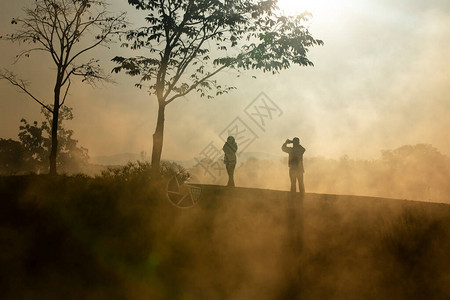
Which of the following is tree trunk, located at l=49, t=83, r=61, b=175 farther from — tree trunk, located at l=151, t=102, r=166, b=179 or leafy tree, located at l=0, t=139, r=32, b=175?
leafy tree, located at l=0, t=139, r=32, b=175

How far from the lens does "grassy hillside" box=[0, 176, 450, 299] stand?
8.29 metres

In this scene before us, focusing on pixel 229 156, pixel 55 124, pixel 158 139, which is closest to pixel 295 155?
pixel 229 156

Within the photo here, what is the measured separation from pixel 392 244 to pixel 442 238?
1499 millimetres

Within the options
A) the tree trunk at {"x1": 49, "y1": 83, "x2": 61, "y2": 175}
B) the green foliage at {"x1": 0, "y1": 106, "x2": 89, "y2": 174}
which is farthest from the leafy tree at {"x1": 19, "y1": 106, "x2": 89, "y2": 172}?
the tree trunk at {"x1": 49, "y1": 83, "x2": 61, "y2": 175}

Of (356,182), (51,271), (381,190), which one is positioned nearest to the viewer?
(51,271)

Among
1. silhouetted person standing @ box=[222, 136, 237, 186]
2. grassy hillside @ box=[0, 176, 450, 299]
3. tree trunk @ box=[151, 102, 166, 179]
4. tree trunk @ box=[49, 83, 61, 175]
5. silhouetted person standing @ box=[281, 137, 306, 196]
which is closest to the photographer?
grassy hillside @ box=[0, 176, 450, 299]

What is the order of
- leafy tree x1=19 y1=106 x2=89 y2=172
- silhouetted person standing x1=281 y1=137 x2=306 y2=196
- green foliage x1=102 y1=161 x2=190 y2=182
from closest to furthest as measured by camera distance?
green foliage x1=102 y1=161 x2=190 y2=182
silhouetted person standing x1=281 y1=137 x2=306 y2=196
leafy tree x1=19 y1=106 x2=89 y2=172

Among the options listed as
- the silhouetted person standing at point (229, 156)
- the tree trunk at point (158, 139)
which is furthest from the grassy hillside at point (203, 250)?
the tree trunk at point (158, 139)

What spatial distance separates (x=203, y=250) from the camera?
29.1 ft

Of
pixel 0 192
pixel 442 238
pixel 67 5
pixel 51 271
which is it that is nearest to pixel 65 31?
pixel 67 5

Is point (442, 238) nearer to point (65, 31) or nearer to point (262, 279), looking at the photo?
point (262, 279)

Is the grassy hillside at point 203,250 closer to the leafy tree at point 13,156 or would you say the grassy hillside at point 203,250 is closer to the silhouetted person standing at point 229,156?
the silhouetted person standing at point 229,156

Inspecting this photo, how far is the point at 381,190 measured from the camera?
62.4m

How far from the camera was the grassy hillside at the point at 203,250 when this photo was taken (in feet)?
27.2
